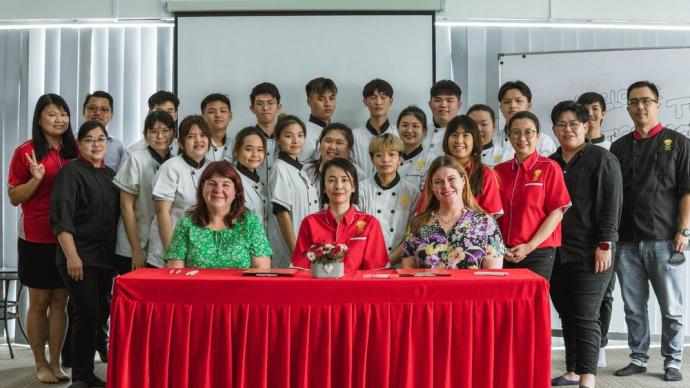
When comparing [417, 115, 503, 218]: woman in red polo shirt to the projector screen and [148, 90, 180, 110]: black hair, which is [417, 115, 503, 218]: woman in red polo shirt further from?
[148, 90, 180, 110]: black hair

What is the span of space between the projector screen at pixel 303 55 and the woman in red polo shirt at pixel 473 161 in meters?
1.35

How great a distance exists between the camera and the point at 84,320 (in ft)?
10.8

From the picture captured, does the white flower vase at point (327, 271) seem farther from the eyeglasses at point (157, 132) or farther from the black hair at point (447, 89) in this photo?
the black hair at point (447, 89)

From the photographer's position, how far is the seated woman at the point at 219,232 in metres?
2.88

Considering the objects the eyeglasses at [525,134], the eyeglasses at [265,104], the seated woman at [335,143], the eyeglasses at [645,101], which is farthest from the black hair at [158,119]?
the eyeglasses at [645,101]

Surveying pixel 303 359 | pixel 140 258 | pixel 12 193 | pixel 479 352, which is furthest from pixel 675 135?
pixel 12 193

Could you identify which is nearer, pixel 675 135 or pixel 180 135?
pixel 180 135

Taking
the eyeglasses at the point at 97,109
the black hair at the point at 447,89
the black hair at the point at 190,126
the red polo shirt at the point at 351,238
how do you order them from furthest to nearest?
the eyeglasses at the point at 97,109 → the black hair at the point at 447,89 → the black hair at the point at 190,126 → the red polo shirt at the point at 351,238

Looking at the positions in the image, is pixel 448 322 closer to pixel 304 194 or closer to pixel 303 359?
pixel 303 359

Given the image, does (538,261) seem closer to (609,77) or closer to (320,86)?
(320,86)

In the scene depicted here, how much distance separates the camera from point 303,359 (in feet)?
7.85

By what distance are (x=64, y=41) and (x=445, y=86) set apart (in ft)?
9.05

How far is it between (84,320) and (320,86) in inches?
75.2

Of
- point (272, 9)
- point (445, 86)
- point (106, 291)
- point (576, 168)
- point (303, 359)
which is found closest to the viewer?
point (303, 359)
